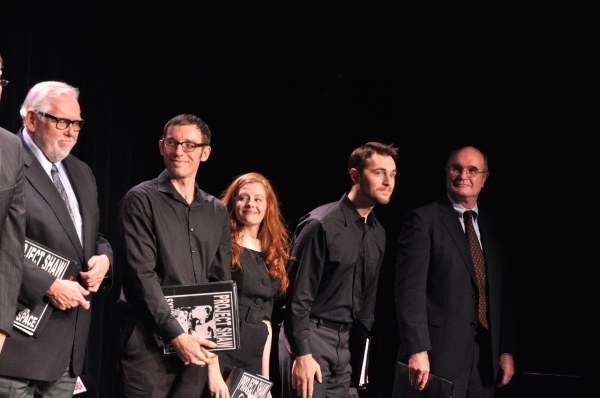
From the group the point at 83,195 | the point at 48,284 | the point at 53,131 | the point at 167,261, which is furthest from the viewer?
the point at 167,261

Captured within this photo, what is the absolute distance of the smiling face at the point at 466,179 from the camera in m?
3.90

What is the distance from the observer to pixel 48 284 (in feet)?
8.51

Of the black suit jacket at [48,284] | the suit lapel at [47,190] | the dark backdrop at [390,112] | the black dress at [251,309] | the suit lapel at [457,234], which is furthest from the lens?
the dark backdrop at [390,112]

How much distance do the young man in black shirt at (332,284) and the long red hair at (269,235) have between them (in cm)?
6

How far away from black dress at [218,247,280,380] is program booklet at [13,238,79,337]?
104cm

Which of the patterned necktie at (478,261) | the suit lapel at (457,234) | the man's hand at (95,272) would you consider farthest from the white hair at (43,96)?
the patterned necktie at (478,261)

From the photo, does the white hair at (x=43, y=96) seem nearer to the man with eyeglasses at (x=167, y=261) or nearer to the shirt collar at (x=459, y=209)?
the man with eyeglasses at (x=167, y=261)

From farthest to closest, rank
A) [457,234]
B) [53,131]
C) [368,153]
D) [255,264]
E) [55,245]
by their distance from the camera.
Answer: [368,153] < [457,234] < [255,264] < [53,131] < [55,245]

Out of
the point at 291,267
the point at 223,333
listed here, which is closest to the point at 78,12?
the point at 291,267

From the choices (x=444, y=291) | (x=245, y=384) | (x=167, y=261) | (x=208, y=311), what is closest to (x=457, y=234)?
Result: (x=444, y=291)

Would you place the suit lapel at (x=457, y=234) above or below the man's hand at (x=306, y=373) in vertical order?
above

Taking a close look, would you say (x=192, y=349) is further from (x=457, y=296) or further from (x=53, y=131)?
(x=457, y=296)

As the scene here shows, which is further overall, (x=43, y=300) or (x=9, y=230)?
(x=43, y=300)

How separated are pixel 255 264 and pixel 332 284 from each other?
1.35ft
